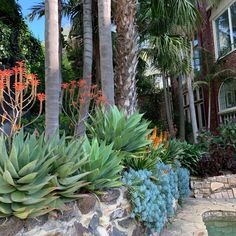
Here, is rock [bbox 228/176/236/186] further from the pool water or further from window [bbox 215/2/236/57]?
window [bbox 215/2/236/57]

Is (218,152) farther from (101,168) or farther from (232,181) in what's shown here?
(101,168)

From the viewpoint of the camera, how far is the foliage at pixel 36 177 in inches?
122

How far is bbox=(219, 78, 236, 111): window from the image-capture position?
1547cm

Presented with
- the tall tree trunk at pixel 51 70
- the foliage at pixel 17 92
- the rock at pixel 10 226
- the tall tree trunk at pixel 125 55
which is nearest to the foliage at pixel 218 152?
the tall tree trunk at pixel 125 55

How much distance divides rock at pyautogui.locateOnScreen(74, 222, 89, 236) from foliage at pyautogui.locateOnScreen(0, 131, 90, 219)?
294mm

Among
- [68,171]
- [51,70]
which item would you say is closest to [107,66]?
[51,70]

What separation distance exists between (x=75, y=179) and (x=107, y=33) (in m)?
3.75

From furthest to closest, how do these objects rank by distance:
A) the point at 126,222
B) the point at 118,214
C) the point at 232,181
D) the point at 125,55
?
the point at 232,181 → the point at 125,55 → the point at 126,222 → the point at 118,214

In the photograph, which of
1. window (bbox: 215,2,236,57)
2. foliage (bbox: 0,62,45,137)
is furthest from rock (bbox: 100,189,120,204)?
window (bbox: 215,2,236,57)

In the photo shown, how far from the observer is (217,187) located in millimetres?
8898

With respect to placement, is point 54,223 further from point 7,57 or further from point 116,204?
point 7,57

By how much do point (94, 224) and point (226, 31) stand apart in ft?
47.0

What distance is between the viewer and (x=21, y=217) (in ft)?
10.1

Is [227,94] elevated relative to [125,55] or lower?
elevated
